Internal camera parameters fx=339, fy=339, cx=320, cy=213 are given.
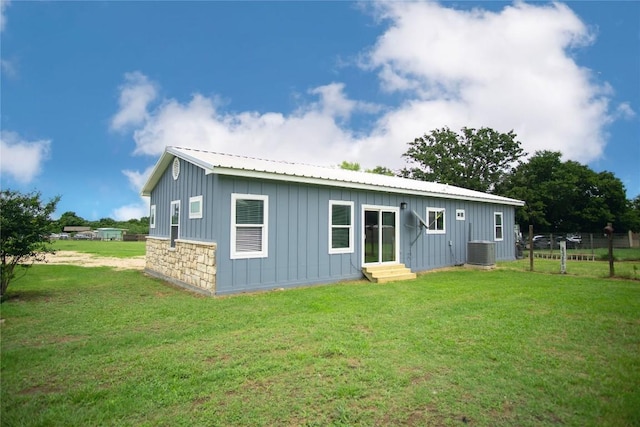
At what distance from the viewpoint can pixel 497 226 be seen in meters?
15.2

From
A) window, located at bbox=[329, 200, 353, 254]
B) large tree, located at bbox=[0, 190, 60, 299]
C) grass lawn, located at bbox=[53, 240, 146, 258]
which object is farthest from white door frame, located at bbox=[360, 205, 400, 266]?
grass lawn, located at bbox=[53, 240, 146, 258]

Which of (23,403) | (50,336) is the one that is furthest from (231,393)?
(50,336)

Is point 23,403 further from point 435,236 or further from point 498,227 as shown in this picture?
point 498,227

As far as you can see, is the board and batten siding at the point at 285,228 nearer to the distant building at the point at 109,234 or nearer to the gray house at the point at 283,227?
the gray house at the point at 283,227

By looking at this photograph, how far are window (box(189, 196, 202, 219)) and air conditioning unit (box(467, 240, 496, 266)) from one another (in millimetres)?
9746

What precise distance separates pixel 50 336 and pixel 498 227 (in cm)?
1583

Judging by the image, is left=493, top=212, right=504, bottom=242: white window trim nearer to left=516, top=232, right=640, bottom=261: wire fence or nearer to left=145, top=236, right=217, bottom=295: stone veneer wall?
left=516, top=232, right=640, bottom=261: wire fence

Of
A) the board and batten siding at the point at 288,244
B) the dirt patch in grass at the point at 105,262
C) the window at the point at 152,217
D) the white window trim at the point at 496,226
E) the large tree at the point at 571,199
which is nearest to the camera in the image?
the board and batten siding at the point at 288,244

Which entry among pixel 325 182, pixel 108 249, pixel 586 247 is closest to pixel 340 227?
pixel 325 182

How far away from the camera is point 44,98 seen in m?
13.4

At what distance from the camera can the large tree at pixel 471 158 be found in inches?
1259

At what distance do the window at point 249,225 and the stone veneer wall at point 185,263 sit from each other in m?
0.55

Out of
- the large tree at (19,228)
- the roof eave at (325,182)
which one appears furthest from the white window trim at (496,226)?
the large tree at (19,228)

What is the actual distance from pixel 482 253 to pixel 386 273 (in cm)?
478
